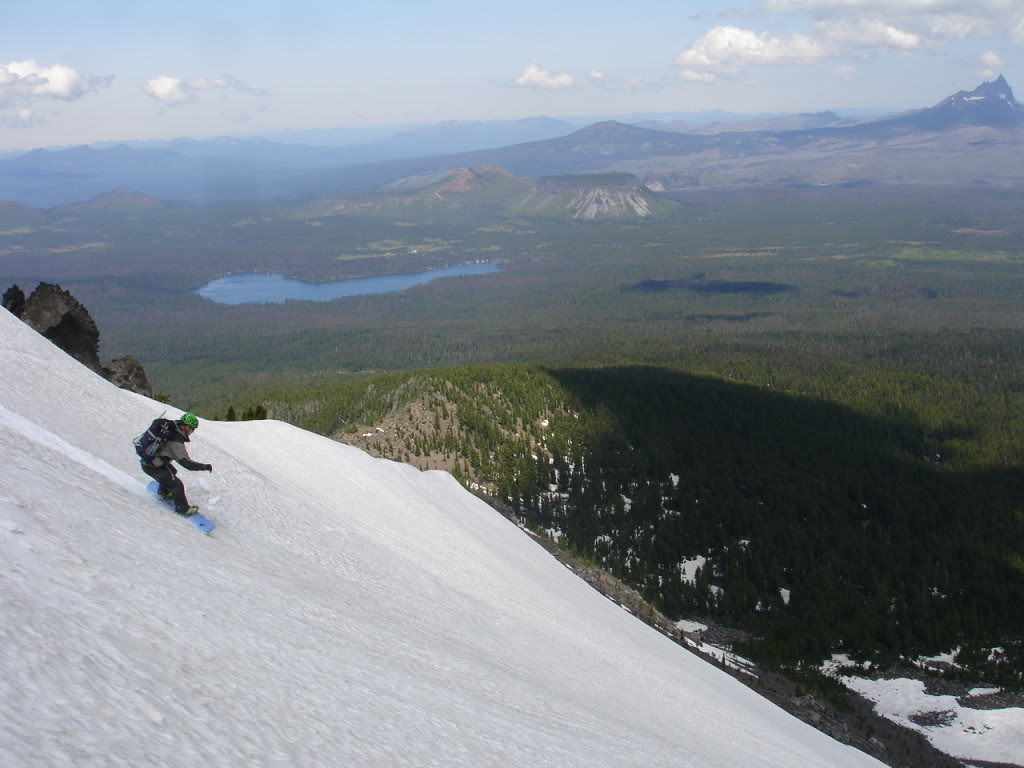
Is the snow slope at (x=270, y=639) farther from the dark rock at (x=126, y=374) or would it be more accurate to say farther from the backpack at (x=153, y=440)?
the dark rock at (x=126, y=374)

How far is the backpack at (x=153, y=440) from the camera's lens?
14.8 m

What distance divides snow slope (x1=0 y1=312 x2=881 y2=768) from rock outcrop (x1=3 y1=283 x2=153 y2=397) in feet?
69.0

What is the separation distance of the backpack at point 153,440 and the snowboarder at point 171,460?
0.03 m

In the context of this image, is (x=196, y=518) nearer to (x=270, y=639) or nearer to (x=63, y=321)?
(x=270, y=639)

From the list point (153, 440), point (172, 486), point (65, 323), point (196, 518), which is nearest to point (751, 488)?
point (65, 323)

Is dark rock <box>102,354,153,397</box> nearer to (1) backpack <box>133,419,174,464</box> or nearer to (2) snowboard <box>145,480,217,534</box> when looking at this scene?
(2) snowboard <box>145,480,217,534</box>

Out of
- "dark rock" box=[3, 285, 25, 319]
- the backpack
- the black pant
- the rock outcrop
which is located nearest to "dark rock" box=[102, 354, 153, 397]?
the rock outcrop

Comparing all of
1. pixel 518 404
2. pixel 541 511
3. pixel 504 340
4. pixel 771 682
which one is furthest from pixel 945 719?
pixel 504 340

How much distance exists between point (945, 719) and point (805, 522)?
31.7m

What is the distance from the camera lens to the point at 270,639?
1130 cm

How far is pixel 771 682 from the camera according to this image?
42562mm

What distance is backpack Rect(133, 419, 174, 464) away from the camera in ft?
48.5

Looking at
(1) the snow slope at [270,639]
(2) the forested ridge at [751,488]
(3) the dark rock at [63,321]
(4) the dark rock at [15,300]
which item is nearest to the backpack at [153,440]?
(1) the snow slope at [270,639]

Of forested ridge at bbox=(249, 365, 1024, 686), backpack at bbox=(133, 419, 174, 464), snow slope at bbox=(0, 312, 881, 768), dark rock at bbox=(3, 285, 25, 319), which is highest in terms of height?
dark rock at bbox=(3, 285, 25, 319)
